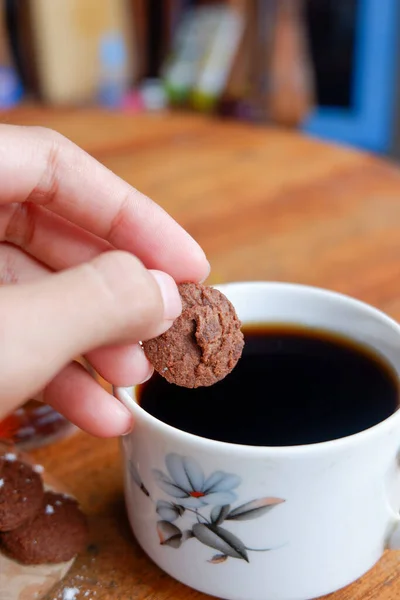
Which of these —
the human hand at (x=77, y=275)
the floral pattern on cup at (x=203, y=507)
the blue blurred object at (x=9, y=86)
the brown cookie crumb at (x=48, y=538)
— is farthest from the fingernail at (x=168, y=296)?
the blue blurred object at (x=9, y=86)

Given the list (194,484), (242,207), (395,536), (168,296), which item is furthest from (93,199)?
(242,207)

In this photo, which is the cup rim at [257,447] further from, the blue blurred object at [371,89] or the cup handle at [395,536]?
the blue blurred object at [371,89]

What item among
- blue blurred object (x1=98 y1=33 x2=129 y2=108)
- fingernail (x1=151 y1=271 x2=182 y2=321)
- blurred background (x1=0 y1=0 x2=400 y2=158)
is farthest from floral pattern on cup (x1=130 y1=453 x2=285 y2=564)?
blue blurred object (x1=98 y1=33 x2=129 y2=108)

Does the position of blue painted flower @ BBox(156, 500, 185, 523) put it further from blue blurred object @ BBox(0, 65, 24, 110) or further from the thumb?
blue blurred object @ BBox(0, 65, 24, 110)

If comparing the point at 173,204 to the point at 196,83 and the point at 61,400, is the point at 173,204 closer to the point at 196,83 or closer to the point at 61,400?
the point at 61,400

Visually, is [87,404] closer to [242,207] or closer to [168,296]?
[168,296]

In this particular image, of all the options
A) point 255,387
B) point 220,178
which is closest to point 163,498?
point 255,387
